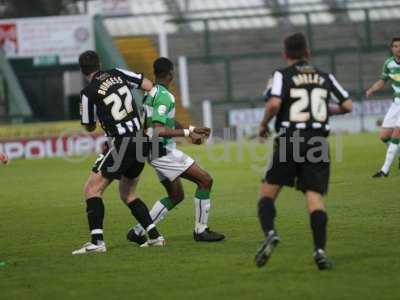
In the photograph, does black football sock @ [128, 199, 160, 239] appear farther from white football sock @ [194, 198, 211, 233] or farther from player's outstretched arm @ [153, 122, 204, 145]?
player's outstretched arm @ [153, 122, 204, 145]

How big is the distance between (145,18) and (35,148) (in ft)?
50.0

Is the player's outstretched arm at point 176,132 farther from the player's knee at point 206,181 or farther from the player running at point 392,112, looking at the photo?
the player running at point 392,112

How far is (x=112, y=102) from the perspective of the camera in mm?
10359

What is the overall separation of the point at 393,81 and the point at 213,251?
7.88 metres

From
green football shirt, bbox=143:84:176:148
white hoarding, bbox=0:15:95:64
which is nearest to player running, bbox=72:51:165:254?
green football shirt, bbox=143:84:176:148

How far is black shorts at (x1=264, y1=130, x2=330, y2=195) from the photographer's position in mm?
8766

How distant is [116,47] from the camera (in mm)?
40156

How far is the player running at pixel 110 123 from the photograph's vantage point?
10.4 meters

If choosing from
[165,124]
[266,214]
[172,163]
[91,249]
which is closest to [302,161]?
[266,214]

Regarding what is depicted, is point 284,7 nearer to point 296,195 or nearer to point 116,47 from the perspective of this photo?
point 116,47

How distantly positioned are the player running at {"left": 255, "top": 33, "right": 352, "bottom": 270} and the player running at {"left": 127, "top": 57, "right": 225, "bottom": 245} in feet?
5.86

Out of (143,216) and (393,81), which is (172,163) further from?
(393,81)

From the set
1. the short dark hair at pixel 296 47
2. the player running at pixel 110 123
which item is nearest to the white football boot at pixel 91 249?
the player running at pixel 110 123

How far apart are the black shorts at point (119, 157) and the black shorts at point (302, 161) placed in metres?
2.03
